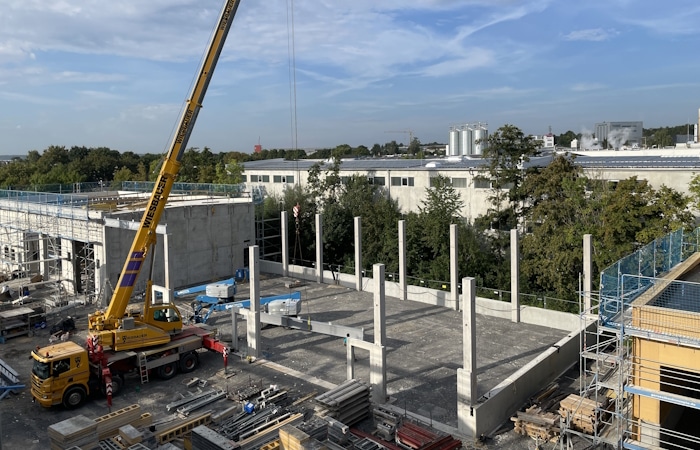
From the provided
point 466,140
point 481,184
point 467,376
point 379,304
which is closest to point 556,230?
point 481,184

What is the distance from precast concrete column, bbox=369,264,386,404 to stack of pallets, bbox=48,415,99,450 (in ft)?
23.7

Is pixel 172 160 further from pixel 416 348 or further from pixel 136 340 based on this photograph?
pixel 416 348

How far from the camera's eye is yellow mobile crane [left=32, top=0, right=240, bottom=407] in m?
15.5

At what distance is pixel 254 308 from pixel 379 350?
219 inches

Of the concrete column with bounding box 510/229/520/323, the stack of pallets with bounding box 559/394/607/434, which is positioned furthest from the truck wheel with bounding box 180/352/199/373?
the concrete column with bounding box 510/229/520/323

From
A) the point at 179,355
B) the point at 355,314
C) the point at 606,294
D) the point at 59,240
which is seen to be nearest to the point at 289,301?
the point at 355,314

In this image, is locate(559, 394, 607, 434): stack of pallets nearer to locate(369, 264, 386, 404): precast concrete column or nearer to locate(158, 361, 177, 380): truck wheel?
locate(369, 264, 386, 404): precast concrete column

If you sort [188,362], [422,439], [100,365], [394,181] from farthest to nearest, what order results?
[394,181] < [188,362] < [100,365] < [422,439]

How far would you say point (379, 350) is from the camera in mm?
15734

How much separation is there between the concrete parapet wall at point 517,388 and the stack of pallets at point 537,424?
51cm

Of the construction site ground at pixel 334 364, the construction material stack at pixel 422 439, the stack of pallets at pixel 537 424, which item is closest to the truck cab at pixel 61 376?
the construction site ground at pixel 334 364

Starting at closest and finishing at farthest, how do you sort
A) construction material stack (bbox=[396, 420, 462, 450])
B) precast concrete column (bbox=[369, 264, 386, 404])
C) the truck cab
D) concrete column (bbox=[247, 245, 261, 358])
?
construction material stack (bbox=[396, 420, 462, 450]), the truck cab, precast concrete column (bbox=[369, 264, 386, 404]), concrete column (bbox=[247, 245, 261, 358])

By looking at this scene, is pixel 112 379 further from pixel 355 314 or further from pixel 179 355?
pixel 355 314

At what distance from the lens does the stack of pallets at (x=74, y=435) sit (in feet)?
39.9
